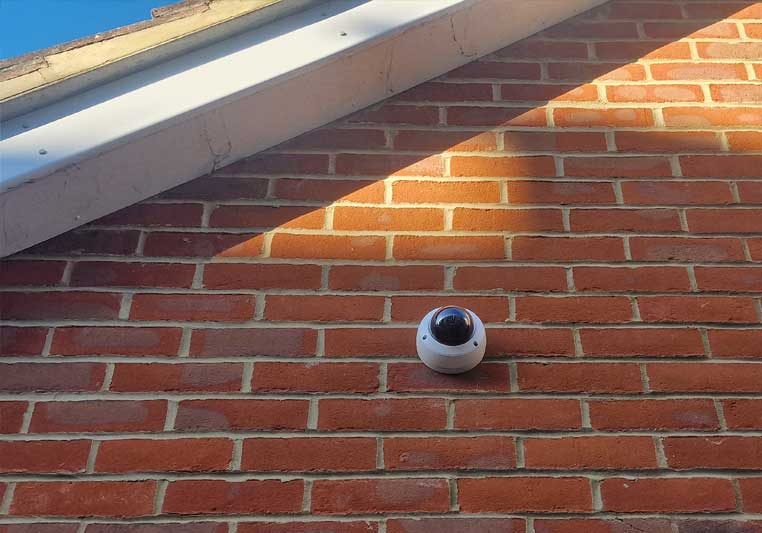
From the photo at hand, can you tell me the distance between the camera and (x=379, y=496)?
1.82 metres

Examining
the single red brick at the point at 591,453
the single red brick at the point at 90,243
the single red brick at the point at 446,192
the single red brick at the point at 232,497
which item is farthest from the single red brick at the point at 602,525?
the single red brick at the point at 90,243

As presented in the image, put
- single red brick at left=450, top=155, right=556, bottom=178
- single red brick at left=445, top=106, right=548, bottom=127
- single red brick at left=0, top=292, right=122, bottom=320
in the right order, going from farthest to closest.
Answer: single red brick at left=445, top=106, right=548, bottom=127
single red brick at left=450, top=155, right=556, bottom=178
single red brick at left=0, top=292, right=122, bottom=320

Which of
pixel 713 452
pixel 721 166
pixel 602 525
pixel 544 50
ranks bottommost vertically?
pixel 602 525

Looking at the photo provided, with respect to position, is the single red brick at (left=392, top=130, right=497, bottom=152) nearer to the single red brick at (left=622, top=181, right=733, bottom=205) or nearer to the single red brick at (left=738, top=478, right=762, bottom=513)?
the single red brick at (left=622, top=181, right=733, bottom=205)

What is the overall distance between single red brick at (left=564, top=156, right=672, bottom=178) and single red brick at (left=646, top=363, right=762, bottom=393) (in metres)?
0.55

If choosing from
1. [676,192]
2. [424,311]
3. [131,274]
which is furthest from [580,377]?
[131,274]

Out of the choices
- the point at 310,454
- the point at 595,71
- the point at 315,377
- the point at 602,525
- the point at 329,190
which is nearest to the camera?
the point at 602,525

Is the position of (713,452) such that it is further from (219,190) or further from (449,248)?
(219,190)

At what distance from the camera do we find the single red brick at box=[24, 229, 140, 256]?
7.20 ft

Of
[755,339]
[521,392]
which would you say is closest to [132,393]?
[521,392]

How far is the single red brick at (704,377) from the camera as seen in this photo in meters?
1.94

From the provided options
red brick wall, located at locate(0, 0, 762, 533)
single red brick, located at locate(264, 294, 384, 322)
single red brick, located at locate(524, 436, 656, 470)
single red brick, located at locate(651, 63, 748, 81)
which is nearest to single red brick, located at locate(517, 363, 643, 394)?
red brick wall, located at locate(0, 0, 762, 533)

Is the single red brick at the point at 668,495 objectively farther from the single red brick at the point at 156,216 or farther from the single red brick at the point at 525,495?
the single red brick at the point at 156,216

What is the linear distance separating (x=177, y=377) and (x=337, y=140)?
31.0 inches
